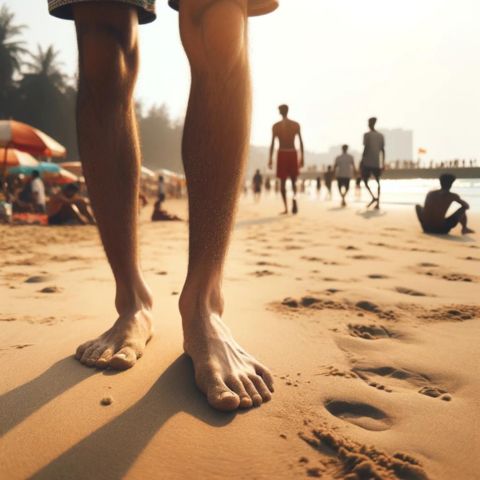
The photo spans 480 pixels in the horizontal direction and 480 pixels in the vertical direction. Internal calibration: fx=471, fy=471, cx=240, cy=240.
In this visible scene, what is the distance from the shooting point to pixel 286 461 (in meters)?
0.84

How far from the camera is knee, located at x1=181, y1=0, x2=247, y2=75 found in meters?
1.29

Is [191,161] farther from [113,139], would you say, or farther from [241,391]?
[241,391]

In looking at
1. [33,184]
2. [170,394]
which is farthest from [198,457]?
[33,184]

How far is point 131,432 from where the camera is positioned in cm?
92

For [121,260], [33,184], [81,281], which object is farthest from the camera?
[33,184]

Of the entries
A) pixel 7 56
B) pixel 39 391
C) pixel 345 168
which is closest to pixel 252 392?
pixel 39 391

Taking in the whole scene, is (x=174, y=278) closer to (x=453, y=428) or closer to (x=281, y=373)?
(x=281, y=373)

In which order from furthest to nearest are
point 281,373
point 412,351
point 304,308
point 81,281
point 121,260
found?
point 81,281, point 304,308, point 121,260, point 412,351, point 281,373

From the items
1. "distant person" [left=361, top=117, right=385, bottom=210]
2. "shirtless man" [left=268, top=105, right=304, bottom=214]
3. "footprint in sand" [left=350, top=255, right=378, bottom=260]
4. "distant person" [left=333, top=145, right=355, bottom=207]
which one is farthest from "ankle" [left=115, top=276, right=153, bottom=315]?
"distant person" [left=333, top=145, right=355, bottom=207]

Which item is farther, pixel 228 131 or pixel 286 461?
pixel 228 131

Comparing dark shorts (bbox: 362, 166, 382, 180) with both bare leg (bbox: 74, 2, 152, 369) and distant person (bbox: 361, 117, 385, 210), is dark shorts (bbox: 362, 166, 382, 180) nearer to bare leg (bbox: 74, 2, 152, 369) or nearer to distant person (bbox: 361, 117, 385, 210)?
distant person (bbox: 361, 117, 385, 210)

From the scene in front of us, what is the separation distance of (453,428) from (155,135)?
248 feet

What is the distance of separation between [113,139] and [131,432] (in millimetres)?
929

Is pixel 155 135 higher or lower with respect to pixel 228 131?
higher
